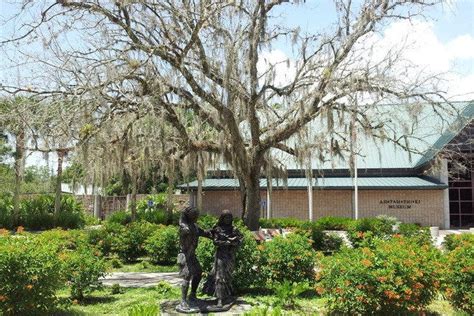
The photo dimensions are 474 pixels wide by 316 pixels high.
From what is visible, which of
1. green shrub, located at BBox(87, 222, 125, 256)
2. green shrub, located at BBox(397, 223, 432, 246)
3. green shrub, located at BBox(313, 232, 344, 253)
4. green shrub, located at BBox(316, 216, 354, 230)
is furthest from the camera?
green shrub, located at BBox(316, 216, 354, 230)

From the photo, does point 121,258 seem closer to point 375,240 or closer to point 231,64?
point 231,64

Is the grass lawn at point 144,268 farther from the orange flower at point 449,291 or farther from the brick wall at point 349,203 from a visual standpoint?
the brick wall at point 349,203

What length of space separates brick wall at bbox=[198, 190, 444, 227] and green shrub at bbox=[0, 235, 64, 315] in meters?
24.5

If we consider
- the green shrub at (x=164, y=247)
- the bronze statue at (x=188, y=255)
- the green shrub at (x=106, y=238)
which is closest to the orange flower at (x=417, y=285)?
the bronze statue at (x=188, y=255)

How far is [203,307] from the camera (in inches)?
297

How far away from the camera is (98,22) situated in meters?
12.0

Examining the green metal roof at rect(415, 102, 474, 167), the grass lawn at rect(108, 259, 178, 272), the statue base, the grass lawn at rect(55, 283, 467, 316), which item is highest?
the green metal roof at rect(415, 102, 474, 167)

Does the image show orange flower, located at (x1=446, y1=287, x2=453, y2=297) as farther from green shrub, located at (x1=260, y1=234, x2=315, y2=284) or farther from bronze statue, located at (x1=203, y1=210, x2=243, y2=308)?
bronze statue, located at (x1=203, y1=210, x2=243, y2=308)

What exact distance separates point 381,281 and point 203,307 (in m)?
2.78

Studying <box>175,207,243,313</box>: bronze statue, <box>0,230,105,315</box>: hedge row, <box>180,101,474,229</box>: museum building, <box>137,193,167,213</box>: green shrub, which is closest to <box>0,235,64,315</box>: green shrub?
<box>0,230,105,315</box>: hedge row

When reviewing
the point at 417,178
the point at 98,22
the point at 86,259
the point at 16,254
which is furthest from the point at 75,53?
the point at 417,178

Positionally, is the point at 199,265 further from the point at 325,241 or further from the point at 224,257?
the point at 325,241

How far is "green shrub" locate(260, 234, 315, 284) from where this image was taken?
9.06 metres

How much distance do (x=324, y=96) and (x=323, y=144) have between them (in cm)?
331
